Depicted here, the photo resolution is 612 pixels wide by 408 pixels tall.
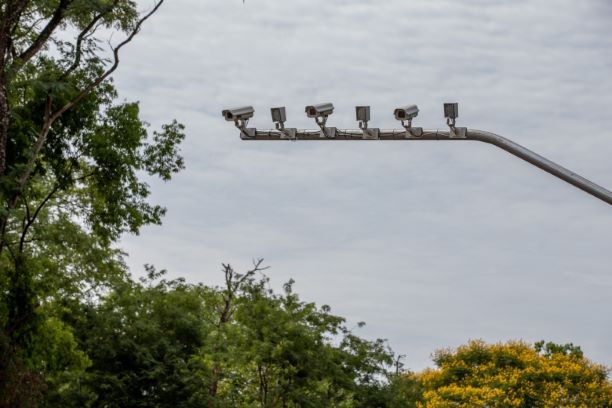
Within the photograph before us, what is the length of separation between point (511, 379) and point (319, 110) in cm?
4045

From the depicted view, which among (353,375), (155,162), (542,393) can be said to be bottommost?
(542,393)

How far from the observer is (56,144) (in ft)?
105

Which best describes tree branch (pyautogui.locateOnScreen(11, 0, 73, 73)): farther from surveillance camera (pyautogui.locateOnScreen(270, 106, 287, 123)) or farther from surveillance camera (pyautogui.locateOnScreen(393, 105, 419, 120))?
surveillance camera (pyautogui.locateOnScreen(393, 105, 419, 120))

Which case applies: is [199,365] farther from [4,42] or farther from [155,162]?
[4,42]

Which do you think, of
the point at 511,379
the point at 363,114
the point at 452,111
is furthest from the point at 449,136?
the point at 511,379

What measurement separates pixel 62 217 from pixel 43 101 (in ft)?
22.3

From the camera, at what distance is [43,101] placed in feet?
101

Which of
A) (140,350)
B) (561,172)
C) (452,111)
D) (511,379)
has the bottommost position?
(511,379)

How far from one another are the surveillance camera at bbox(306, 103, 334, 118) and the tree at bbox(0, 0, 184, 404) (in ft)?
43.3

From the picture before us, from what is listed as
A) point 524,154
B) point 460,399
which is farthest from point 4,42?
point 460,399

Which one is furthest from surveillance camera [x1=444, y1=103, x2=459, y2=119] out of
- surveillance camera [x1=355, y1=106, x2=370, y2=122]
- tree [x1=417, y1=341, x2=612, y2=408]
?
tree [x1=417, y1=341, x2=612, y2=408]

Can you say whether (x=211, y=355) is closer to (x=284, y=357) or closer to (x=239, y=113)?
(x=284, y=357)

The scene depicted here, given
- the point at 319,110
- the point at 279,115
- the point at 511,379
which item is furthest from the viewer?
the point at 511,379

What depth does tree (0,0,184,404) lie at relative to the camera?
29.4 metres
